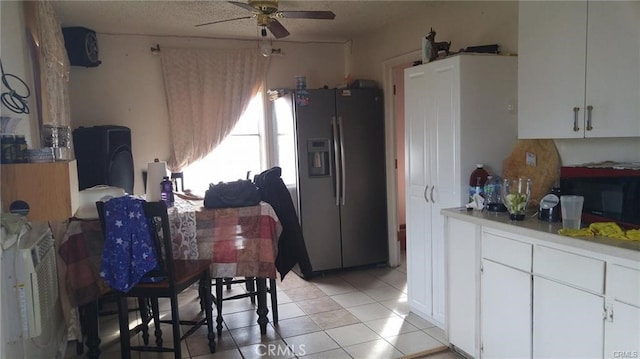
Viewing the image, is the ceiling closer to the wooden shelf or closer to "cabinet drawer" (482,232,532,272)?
the wooden shelf

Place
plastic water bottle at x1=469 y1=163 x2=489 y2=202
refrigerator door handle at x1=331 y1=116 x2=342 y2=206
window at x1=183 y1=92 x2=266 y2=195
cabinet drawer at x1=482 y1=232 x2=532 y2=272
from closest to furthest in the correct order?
cabinet drawer at x1=482 y1=232 x2=532 y2=272, plastic water bottle at x1=469 y1=163 x2=489 y2=202, refrigerator door handle at x1=331 y1=116 x2=342 y2=206, window at x1=183 y1=92 x2=266 y2=195

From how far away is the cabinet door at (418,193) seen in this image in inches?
126

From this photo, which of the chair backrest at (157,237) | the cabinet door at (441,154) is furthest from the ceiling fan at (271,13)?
the chair backrest at (157,237)

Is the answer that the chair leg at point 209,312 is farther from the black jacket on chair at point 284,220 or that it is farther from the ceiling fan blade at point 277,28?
the ceiling fan blade at point 277,28

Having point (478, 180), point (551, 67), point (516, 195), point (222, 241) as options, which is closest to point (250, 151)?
point (222, 241)

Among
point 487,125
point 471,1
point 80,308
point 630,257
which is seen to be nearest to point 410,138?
point 487,125

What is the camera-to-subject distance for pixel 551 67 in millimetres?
2443

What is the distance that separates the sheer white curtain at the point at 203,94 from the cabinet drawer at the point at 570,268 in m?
3.44

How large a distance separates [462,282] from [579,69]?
1.34 meters

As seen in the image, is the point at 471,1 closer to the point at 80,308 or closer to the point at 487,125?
the point at 487,125

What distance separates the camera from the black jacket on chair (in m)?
3.34

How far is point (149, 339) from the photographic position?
3182 mm

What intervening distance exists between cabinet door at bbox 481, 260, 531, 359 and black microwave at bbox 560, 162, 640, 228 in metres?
0.47

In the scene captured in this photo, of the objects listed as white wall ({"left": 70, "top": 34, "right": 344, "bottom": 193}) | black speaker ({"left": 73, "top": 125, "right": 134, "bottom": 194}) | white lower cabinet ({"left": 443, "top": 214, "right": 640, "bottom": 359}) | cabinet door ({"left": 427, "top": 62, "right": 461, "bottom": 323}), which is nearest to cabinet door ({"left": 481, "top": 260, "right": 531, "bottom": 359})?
white lower cabinet ({"left": 443, "top": 214, "right": 640, "bottom": 359})
